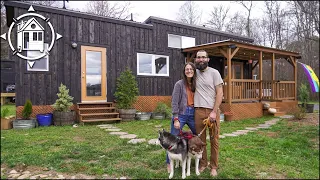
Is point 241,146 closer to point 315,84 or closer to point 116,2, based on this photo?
point 315,84

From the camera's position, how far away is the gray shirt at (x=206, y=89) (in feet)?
10.5

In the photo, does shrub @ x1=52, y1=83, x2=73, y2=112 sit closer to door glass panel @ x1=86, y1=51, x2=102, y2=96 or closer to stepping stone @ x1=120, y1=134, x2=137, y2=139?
door glass panel @ x1=86, y1=51, x2=102, y2=96

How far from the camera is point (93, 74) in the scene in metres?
8.85

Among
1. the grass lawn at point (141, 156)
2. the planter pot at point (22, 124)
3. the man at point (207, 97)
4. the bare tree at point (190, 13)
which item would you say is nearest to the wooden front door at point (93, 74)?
the planter pot at point (22, 124)

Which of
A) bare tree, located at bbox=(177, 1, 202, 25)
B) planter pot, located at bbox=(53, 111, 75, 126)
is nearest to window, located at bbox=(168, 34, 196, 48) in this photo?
planter pot, located at bbox=(53, 111, 75, 126)

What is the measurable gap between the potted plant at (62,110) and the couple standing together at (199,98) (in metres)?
5.20

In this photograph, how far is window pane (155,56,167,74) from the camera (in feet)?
34.7

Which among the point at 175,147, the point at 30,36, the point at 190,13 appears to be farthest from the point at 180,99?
the point at 190,13

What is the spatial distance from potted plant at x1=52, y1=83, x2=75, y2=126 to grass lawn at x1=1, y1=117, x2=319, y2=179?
5.91 ft

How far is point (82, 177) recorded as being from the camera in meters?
3.11

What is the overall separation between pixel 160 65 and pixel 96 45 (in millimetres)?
2975

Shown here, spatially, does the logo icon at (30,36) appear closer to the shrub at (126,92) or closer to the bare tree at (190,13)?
A: the shrub at (126,92)

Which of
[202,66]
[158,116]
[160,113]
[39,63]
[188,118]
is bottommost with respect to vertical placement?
[158,116]

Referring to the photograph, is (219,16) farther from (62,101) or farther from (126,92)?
(62,101)
